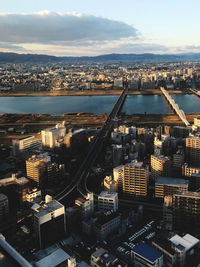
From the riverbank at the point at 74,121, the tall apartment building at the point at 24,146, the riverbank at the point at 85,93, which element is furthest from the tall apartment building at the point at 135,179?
the riverbank at the point at 85,93

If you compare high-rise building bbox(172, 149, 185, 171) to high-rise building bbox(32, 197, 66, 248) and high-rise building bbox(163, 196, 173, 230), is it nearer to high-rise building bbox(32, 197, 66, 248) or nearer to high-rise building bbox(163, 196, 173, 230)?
high-rise building bbox(163, 196, 173, 230)

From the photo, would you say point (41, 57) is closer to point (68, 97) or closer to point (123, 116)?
point (68, 97)

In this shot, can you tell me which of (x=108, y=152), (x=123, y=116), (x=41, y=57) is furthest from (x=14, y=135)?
(x=41, y=57)

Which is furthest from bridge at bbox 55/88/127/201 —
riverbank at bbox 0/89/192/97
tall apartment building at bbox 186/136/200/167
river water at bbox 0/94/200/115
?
riverbank at bbox 0/89/192/97

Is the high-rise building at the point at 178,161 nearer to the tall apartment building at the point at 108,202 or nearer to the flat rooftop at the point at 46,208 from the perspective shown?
the tall apartment building at the point at 108,202

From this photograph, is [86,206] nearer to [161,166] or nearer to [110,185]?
[110,185]

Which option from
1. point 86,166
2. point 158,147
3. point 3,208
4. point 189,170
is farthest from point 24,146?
point 189,170
